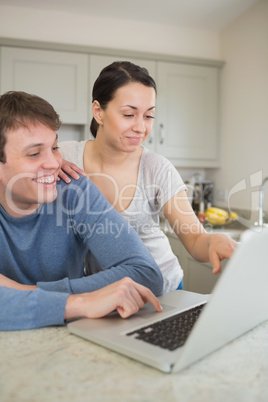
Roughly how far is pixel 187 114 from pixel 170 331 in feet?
9.47

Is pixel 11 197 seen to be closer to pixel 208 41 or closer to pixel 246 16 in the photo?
Result: pixel 246 16

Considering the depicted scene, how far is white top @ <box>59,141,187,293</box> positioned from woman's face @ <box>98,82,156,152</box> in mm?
118

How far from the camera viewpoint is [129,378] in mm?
601

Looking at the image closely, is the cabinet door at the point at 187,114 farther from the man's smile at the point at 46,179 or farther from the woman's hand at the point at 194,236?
the man's smile at the point at 46,179

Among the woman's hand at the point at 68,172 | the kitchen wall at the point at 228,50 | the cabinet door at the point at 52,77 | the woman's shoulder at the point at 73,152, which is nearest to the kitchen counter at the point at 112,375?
the woman's hand at the point at 68,172

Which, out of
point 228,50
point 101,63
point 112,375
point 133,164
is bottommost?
point 112,375

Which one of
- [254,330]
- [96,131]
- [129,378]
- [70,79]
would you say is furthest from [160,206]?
[70,79]

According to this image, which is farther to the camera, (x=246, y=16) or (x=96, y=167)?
(x=246, y=16)

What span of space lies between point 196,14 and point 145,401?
325cm

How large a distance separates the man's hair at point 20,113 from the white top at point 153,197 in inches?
16.8

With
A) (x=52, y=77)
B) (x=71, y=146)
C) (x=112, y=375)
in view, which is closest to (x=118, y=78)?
(x=71, y=146)

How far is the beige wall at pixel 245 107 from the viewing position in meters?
3.00

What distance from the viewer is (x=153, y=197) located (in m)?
1.51

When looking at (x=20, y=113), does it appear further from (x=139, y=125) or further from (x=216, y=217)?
(x=216, y=217)
